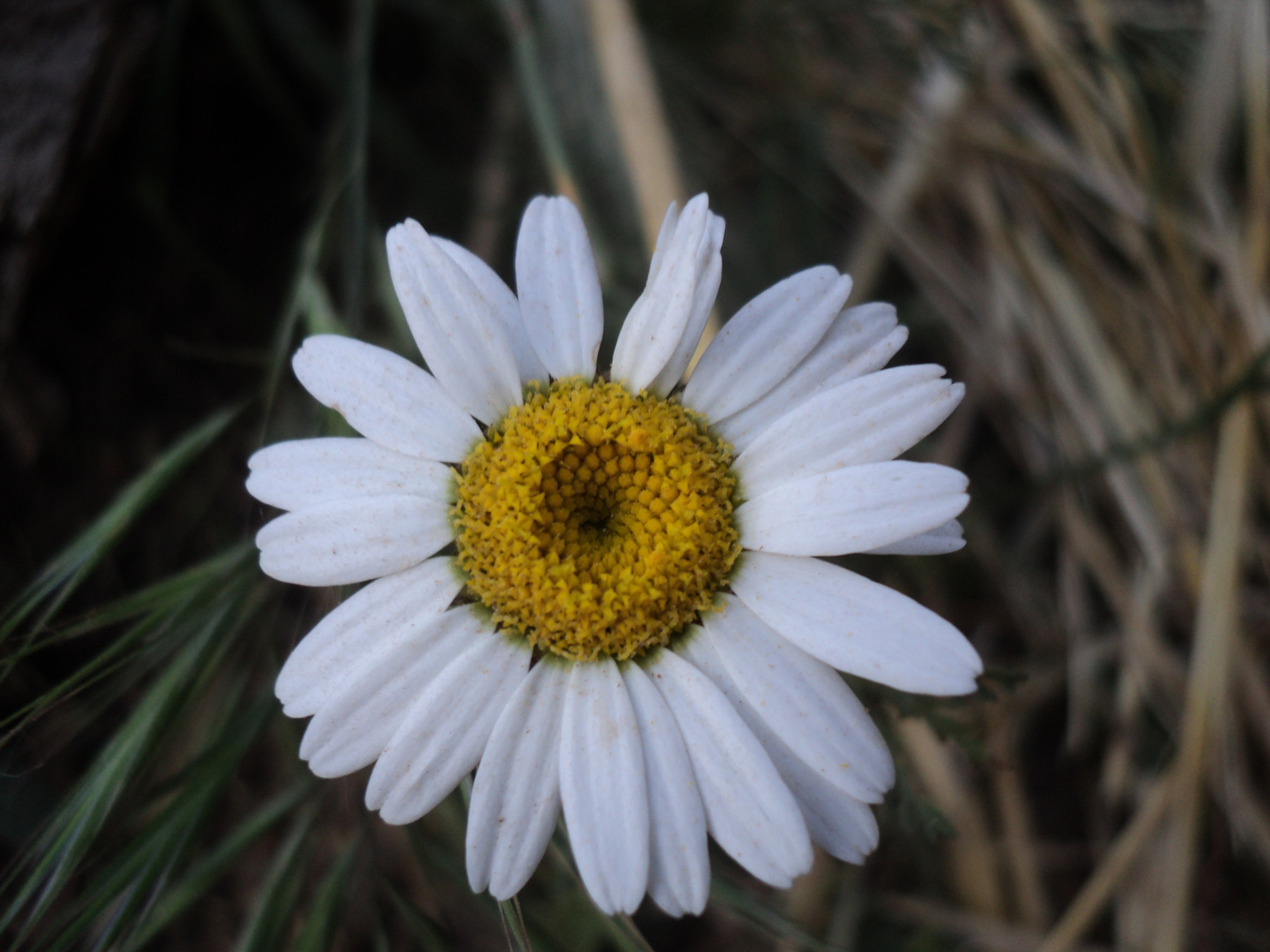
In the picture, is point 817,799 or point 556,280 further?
point 556,280

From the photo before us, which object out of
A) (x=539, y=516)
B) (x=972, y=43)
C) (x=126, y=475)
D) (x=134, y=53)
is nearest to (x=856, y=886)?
(x=539, y=516)

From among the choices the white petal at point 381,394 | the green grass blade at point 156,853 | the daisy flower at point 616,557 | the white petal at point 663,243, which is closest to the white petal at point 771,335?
the daisy flower at point 616,557

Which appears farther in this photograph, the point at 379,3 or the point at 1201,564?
the point at 379,3

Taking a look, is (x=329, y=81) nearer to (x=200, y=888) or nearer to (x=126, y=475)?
(x=126, y=475)

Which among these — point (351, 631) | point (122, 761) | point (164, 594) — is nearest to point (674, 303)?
Result: point (351, 631)

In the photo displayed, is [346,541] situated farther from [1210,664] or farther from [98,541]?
[1210,664]

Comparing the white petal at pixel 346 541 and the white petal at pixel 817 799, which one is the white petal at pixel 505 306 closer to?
the white petal at pixel 346 541
